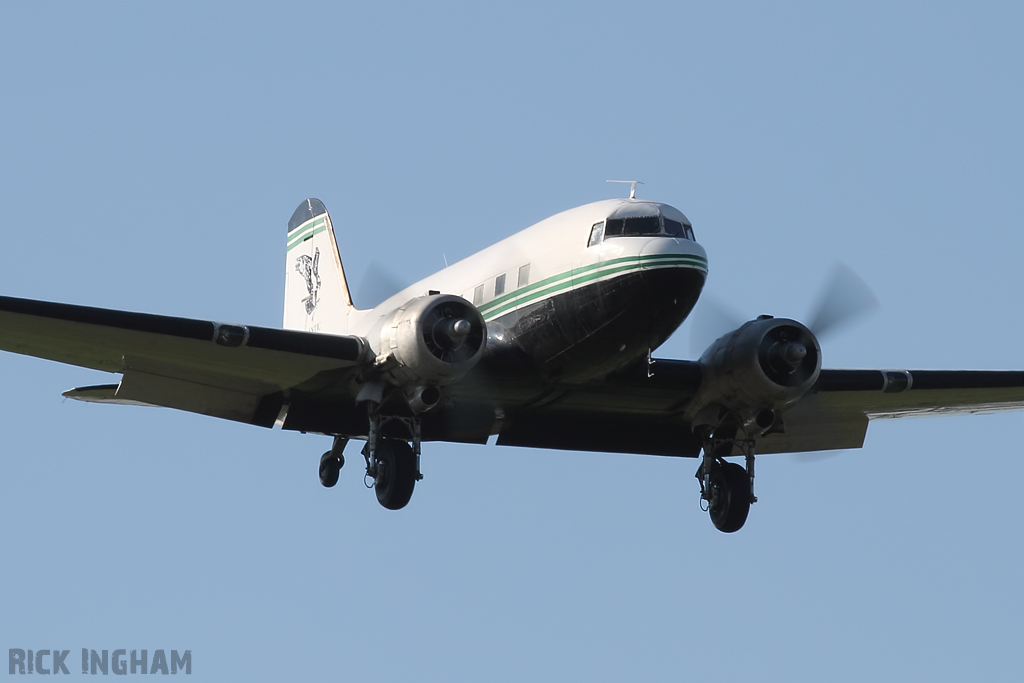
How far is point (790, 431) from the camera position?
Answer: 23859 millimetres

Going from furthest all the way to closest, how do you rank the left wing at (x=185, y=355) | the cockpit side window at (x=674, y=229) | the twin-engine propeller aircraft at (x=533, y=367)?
the cockpit side window at (x=674, y=229) → the twin-engine propeller aircraft at (x=533, y=367) → the left wing at (x=185, y=355)

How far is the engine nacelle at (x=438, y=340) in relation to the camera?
19.2 metres

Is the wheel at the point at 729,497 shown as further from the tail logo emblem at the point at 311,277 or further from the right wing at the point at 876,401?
the tail logo emblem at the point at 311,277

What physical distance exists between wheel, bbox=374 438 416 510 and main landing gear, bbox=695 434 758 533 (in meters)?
4.80

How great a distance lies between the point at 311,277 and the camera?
28.6 metres

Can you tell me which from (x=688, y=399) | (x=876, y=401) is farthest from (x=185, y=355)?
(x=876, y=401)

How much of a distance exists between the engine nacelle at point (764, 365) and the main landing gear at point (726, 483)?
0.94m

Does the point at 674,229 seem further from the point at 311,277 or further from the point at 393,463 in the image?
the point at 311,277

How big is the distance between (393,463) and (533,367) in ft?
7.74

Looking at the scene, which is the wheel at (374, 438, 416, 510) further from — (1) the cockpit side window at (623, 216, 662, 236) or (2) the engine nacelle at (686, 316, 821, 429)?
(2) the engine nacelle at (686, 316, 821, 429)

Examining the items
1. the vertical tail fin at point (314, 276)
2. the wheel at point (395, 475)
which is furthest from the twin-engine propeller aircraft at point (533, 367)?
the vertical tail fin at point (314, 276)

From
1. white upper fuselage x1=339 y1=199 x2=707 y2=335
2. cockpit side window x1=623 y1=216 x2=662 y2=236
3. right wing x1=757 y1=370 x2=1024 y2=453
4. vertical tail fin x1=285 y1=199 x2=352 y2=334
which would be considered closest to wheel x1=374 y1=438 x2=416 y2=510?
white upper fuselage x1=339 y1=199 x2=707 y2=335

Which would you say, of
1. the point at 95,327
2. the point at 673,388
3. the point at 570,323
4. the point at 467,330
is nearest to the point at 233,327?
the point at 95,327

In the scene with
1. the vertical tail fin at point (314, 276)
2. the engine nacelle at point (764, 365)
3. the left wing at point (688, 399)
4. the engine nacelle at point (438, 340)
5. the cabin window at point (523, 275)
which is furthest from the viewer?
the vertical tail fin at point (314, 276)
